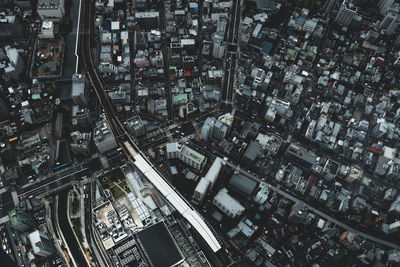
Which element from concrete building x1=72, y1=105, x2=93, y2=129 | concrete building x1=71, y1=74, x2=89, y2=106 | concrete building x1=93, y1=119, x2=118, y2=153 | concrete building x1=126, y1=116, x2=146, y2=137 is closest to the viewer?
concrete building x1=93, y1=119, x2=118, y2=153

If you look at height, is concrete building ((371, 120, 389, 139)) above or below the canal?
above

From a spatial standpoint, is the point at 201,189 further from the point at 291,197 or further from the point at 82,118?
the point at 82,118

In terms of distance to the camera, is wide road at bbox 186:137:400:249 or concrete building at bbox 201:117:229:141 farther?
concrete building at bbox 201:117:229:141

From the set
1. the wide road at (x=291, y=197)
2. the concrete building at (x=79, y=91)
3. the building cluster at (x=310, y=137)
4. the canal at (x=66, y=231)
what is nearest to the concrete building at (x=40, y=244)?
the canal at (x=66, y=231)

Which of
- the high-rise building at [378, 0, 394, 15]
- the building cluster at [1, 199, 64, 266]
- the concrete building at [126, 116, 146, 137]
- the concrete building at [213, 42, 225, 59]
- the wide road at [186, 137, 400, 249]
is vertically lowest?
the building cluster at [1, 199, 64, 266]

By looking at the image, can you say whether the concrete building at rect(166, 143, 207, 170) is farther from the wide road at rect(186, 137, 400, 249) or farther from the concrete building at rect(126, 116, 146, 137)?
the concrete building at rect(126, 116, 146, 137)

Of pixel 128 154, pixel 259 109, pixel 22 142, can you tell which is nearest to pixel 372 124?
pixel 259 109

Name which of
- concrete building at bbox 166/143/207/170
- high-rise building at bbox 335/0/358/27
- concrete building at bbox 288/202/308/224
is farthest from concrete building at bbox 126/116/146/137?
high-rise building at bbox 335/0/358/27
